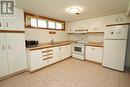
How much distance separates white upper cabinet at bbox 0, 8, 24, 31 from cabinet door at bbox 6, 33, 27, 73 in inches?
7.9

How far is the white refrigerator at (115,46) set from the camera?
8.55ft

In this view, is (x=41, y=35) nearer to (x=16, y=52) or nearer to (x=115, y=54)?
(x=16, y=52)

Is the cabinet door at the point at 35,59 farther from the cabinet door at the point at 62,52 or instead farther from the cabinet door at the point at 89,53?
→ the cabinet door at the point at 89,53

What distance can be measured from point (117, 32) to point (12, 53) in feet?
11.5

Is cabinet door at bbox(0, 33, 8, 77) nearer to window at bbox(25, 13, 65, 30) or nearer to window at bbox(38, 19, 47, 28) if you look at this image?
window at bbox(25, 13, 65, 30)

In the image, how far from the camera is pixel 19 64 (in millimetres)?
2602

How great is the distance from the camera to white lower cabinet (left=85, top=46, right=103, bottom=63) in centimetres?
335

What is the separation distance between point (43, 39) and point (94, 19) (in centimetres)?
260

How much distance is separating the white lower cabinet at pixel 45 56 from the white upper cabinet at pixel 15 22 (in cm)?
90

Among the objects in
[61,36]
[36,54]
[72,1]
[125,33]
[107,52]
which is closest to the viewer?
[72,1]

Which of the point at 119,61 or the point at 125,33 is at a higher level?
the point at 125,33

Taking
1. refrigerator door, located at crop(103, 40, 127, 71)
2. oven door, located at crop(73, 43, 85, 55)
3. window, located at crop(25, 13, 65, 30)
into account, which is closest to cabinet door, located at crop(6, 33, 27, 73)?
window, located at crop(25, 13, 65, 30)

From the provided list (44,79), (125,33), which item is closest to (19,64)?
(44,79)

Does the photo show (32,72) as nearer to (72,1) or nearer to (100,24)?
(72,1)
